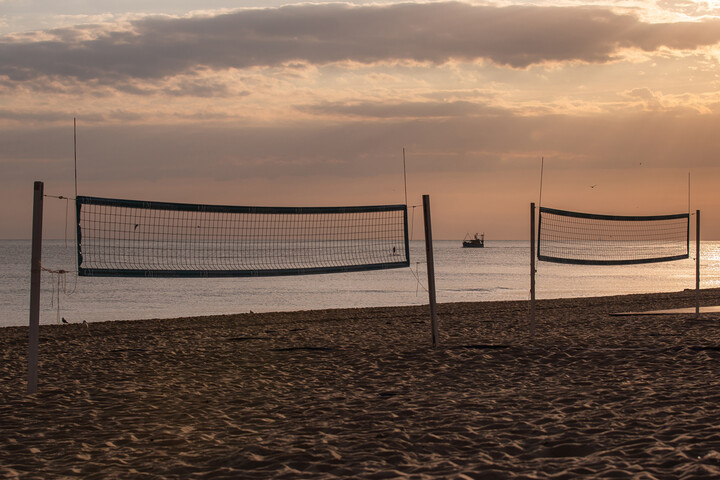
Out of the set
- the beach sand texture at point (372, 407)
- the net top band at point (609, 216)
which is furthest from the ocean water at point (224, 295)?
the beach sand texture at point (372, 407)

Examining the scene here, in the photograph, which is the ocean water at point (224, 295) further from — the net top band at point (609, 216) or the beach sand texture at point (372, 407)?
the beach sand texture at point (372, 407)

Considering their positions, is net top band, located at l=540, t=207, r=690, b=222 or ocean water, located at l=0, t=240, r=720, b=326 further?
ocean water, located at l=0, t=240, r=720, b=326

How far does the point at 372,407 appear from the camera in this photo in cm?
593

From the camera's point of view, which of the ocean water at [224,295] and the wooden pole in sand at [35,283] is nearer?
the wooden pole in sand at [35,283]

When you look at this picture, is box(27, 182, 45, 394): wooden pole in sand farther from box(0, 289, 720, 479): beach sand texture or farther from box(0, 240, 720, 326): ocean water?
box(0, 240, 720, 326): ocean water

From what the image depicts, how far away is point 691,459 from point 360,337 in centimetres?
717

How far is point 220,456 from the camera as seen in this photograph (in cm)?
459

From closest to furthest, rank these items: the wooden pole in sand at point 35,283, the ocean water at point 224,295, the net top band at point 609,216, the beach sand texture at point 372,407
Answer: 1. the beach sand texture at point 372,407
2. the wooden pole in sand at point 35,283
3. the net top band at point 609,216
4. the ocean water at point 224,295

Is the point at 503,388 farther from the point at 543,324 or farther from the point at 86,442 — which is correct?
the point at 543,324

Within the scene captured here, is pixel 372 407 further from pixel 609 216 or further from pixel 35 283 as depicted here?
pixel 609 216

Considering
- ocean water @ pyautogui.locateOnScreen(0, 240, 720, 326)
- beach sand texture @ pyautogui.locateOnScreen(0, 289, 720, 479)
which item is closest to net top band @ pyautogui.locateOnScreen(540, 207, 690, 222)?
beach sand texture @ pyautogui.locateOnScreen(0, 289, 720, 479)

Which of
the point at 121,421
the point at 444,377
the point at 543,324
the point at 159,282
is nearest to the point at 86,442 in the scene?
the point at 121,421

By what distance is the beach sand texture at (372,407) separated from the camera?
437 centimetres

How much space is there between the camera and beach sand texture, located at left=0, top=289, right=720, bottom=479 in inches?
172
